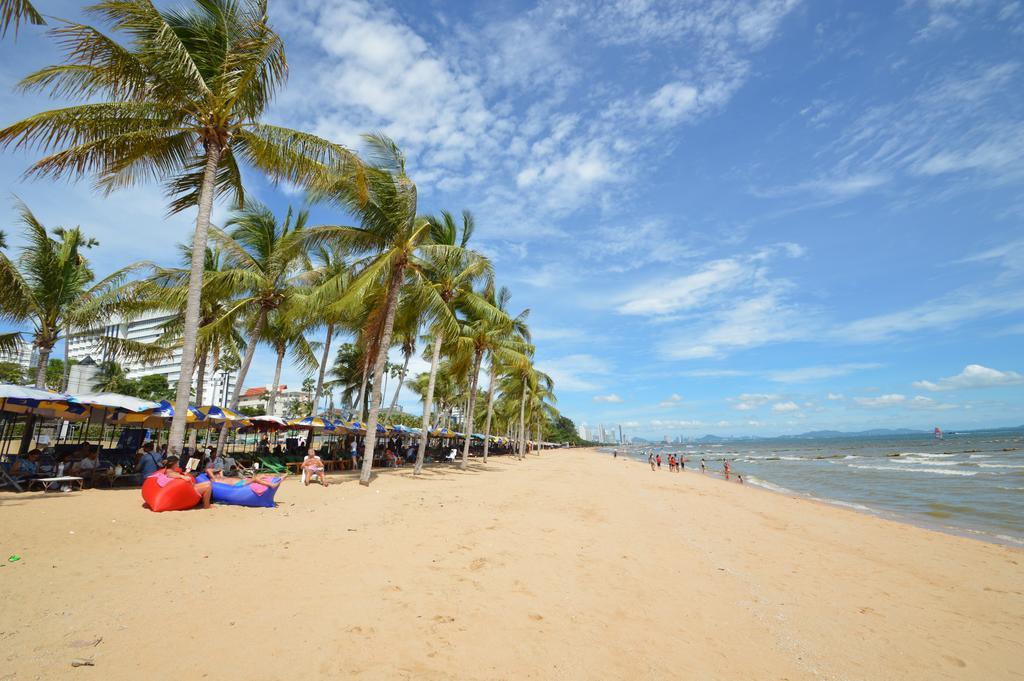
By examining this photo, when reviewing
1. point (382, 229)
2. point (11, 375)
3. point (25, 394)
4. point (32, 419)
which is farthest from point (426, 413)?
point (11, 375)

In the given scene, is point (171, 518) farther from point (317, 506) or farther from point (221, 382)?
point (221, 382)

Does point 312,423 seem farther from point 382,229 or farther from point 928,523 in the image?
point 928,523

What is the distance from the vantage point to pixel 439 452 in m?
29.5

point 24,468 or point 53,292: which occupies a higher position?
point 53,292

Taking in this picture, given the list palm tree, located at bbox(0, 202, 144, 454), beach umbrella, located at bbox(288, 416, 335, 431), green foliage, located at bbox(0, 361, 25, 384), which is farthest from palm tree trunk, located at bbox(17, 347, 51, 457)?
green foliage, located at bbox(0, 361, 25, 384)

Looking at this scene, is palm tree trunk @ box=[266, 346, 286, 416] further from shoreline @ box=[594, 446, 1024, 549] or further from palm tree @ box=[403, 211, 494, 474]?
shoreline @ box=[594, 446, 1024, 549]

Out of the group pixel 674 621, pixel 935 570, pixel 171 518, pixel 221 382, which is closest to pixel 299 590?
pixel 674 621

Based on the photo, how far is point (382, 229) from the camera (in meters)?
14.8

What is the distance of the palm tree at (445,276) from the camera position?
15648mm

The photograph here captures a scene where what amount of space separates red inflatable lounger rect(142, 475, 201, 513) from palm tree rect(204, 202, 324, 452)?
8.72 meters

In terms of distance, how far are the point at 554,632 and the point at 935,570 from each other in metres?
7.78

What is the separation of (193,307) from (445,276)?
9.96 meters

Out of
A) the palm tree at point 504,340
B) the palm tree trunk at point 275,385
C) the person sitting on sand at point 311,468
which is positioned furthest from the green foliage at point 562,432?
the person sitting on sand at point 311,468

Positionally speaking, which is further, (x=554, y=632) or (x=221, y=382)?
(x=221, y=382)
